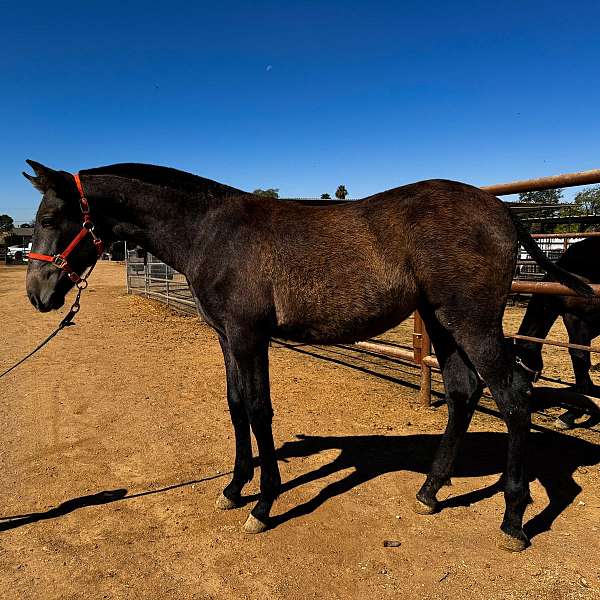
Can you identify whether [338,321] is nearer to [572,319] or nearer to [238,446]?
[238,446]

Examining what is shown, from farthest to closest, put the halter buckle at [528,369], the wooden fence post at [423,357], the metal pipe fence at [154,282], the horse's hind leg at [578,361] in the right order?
the metal pipe fence at [154,282]
the wooden fence post at [423,357]
the horse's hind leg at [578,361]
the halter buckle at [528,369]

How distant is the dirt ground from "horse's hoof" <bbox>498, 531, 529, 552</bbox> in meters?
0.05

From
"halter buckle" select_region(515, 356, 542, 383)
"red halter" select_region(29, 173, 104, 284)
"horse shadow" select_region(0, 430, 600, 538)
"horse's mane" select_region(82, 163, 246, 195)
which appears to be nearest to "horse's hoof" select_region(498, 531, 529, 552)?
"horse shadow" select_region(0, 430, 600, 538)

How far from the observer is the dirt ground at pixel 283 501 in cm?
234

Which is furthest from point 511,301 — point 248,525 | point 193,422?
point 248,525

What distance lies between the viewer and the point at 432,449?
3986 mm

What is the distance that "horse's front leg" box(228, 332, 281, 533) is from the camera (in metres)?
2.77

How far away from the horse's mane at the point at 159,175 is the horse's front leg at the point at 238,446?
1.07 m

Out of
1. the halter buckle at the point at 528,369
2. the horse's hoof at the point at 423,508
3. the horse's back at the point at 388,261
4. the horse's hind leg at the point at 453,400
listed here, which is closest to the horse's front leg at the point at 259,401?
the horse's back at the point at 388,261

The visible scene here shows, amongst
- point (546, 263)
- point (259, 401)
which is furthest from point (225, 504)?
point (546, 263)

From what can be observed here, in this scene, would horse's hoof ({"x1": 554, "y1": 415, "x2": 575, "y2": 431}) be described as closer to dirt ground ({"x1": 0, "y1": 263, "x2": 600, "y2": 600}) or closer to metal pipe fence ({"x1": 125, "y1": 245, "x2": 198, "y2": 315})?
dirt ground ({"x1": 0, "y1": 263, "x2": 600, "y2": 600})

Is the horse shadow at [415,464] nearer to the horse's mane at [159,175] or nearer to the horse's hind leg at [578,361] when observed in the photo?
the horse's hind leg at [578,361]

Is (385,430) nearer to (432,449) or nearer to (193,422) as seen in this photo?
(432,449)

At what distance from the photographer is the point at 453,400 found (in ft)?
10.6
